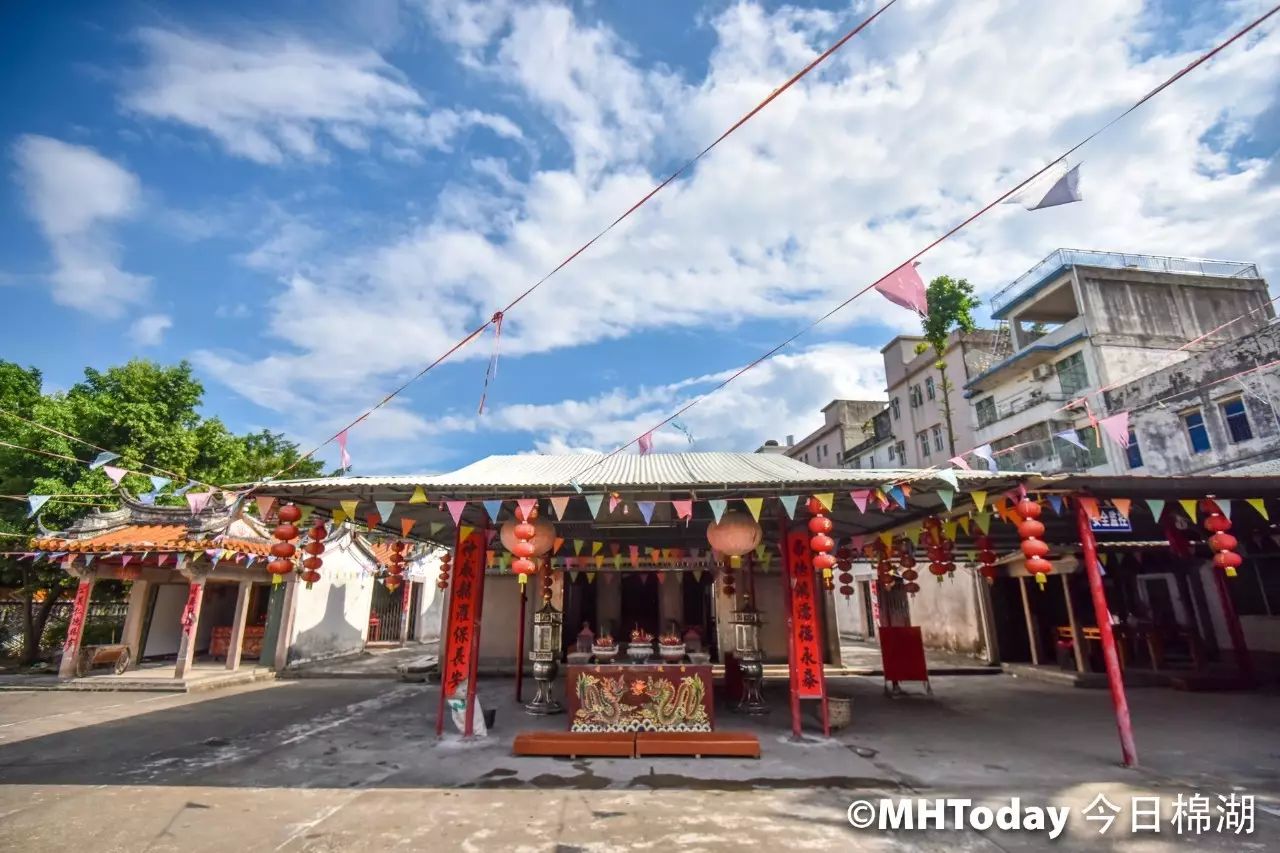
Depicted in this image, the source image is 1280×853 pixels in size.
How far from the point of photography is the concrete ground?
516 cm

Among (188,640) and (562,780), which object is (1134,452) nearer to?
(562,780)

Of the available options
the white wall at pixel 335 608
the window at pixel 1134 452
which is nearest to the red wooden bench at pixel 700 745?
the white wall at pixel 335 608

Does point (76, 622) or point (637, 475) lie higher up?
point (637, 475)

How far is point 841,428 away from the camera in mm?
38031

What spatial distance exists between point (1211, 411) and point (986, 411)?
34.5ft

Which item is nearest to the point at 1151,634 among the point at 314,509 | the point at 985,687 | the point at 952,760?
the point at 985,687

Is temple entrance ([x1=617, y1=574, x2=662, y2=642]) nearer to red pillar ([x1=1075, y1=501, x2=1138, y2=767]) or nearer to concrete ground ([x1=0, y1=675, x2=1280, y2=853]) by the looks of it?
concrete ground ([x1=0, y1=675, x2=1280, y2=853])

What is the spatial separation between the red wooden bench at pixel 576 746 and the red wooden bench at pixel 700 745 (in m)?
0.22

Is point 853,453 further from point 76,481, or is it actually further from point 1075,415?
point 76,481

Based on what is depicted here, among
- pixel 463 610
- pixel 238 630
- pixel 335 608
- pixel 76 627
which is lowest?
pixel 238 630

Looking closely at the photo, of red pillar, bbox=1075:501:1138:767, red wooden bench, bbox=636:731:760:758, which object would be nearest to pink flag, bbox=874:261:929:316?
red pillar, bbox=1075:501:1138:767

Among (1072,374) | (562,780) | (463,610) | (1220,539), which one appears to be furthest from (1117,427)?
(1072,374)

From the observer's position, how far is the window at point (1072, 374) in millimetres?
21984

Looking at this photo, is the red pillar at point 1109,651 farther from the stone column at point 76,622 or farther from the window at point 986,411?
the stone column at point 76,622
